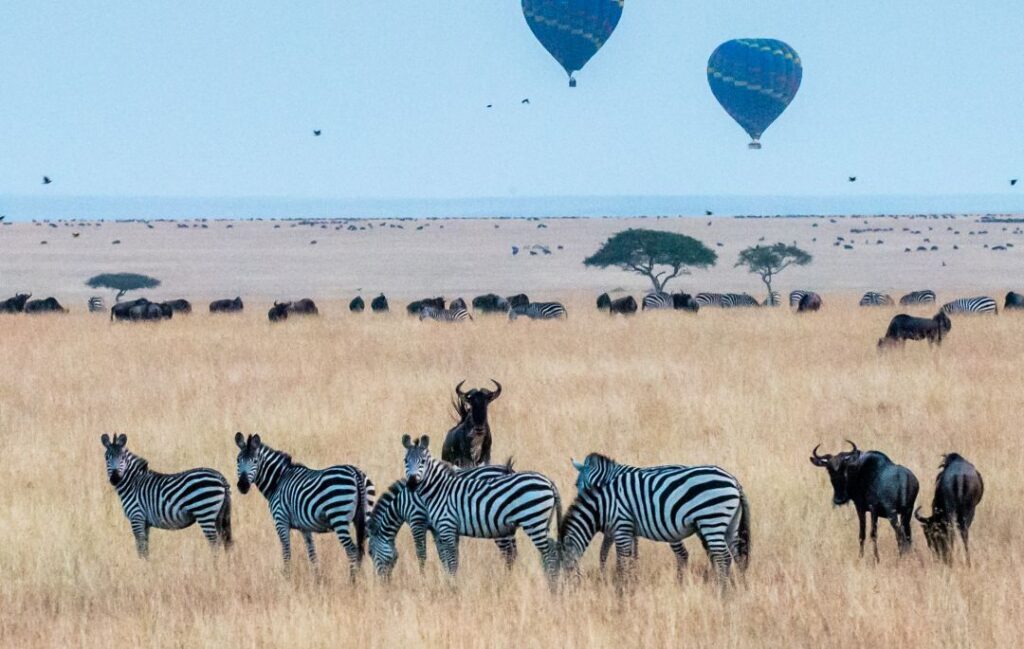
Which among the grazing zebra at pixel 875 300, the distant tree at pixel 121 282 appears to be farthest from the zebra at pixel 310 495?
the distant tree at pixel 121 282

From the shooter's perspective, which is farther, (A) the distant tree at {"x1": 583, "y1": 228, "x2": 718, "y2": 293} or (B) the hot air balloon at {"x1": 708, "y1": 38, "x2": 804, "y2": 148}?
(A) the distant tree at {"x1": 583, "y1": 228, "x2": 718, "y2": 293}

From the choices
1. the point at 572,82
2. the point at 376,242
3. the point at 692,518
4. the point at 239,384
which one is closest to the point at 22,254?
the point at 376,242

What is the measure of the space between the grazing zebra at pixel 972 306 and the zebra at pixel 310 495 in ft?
96.9

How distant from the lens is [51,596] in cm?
887

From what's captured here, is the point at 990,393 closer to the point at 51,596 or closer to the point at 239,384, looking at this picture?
the point at 239,384

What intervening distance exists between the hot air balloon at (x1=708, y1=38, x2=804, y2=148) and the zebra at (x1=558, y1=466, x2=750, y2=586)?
1622 inches

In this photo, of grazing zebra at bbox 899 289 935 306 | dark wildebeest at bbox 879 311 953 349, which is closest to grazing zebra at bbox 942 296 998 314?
grazing zebra at bbox 899 289 935 306

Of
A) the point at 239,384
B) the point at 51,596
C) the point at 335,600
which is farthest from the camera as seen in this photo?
the point at 239,384

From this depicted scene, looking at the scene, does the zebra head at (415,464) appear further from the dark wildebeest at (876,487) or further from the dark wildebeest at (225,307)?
the dark wildebeest at (225,307)

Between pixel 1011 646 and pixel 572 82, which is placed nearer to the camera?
pixel 1011 646

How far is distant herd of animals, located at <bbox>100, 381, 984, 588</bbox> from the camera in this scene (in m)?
8.18

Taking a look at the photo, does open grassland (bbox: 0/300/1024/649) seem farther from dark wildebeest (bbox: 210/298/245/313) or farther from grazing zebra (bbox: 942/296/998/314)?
dark wildebeest (bbox: 210/298/245/313)

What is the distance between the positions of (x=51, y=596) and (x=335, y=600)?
2.27 meters

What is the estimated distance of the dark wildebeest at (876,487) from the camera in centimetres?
902
